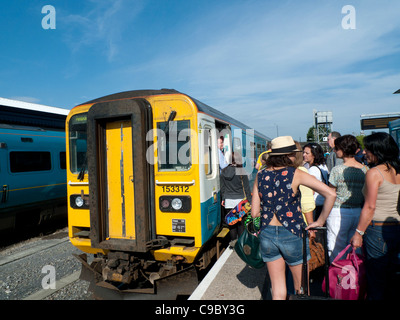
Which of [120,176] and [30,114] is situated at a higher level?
[30,114]

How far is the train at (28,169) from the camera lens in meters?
7.09

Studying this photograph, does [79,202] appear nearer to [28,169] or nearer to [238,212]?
[238,212]

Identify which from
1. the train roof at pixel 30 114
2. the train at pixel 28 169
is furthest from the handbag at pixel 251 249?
the train roof at pixel 30 114

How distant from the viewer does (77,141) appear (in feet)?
14.1

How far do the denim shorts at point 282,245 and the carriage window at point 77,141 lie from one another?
2.88 m

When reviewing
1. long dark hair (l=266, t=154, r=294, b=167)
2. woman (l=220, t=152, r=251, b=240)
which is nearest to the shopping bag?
woman (l=220, t=152, r=251, b=240)

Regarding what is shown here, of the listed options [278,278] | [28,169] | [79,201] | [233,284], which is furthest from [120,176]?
[28,169]

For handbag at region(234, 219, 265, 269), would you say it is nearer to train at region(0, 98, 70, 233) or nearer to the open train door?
the open train door

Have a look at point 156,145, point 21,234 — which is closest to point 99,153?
point 156,145

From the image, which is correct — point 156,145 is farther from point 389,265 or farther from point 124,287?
point 389,265

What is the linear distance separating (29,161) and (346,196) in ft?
25.7
